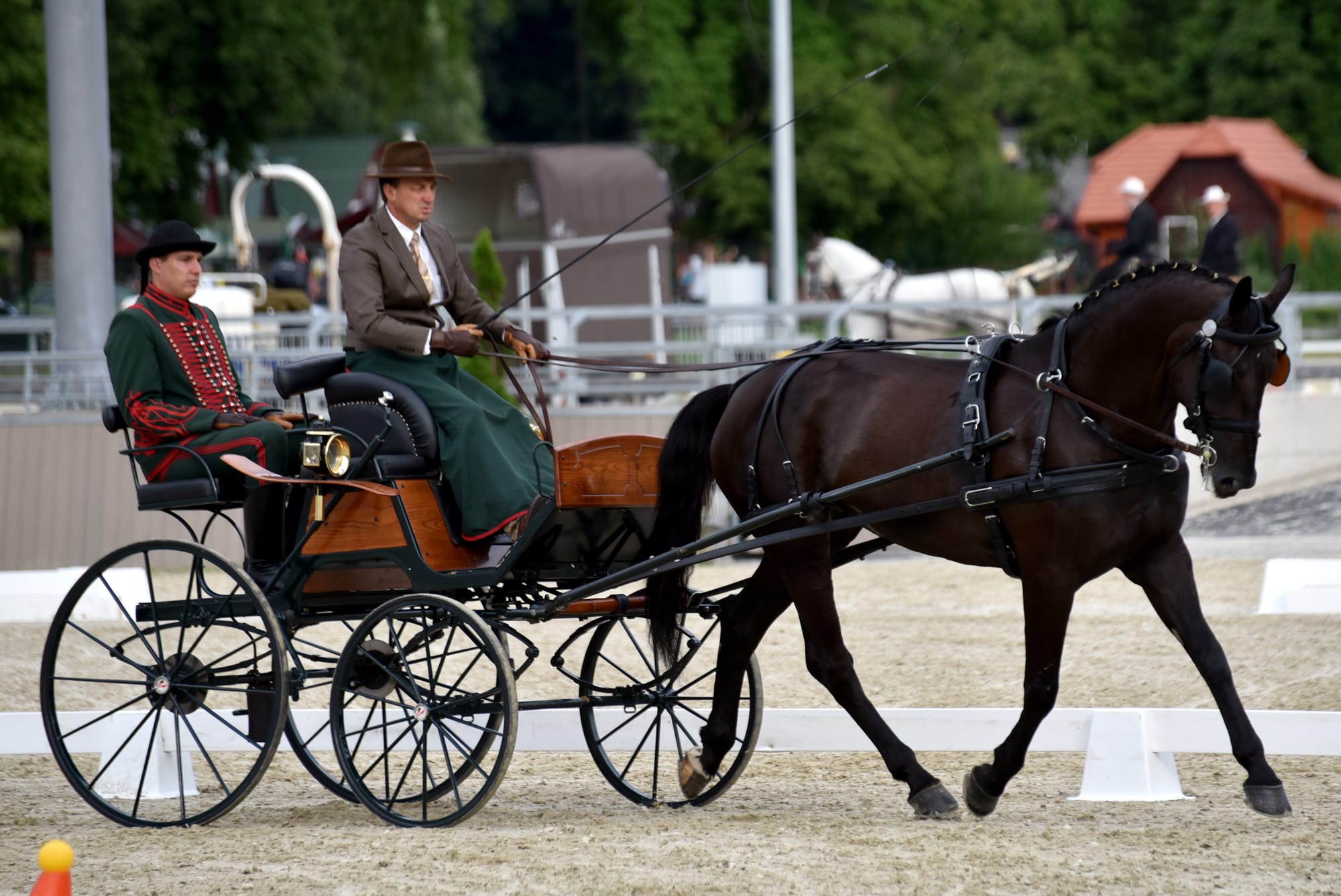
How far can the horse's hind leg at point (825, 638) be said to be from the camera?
226 inches

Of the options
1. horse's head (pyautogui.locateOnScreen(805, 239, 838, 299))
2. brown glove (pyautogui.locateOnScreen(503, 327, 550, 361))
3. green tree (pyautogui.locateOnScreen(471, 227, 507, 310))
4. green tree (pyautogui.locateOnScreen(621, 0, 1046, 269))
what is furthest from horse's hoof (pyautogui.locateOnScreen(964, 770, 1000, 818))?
green tree (pyautogui.locateOnScreen(621, 0, 1046, 269))

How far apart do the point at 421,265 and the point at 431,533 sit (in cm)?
103

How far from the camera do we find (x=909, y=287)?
19828 millimetres

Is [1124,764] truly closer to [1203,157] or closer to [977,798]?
[977,798]

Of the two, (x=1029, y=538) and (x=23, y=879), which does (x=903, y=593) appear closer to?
(x=1029, y=538)

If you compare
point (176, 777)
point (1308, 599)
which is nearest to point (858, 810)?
point (176, 777)

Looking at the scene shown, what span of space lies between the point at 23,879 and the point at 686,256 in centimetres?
3361

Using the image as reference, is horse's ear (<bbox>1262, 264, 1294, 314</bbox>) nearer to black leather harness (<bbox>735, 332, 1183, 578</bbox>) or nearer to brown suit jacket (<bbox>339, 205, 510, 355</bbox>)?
black leather harness (<bbox>735, 332, 1183, 578</bbox>)

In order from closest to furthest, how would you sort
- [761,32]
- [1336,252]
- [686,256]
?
[1336,252] < [761,32] < [686,256]

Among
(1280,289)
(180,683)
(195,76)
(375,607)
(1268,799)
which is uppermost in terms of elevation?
(195,76)

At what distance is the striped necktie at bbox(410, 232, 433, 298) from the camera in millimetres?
6301

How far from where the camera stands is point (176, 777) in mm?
6215

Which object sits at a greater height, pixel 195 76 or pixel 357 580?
pixel 195 76

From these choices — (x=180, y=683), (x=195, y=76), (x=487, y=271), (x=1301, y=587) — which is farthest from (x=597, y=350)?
(x=195, y=76)
